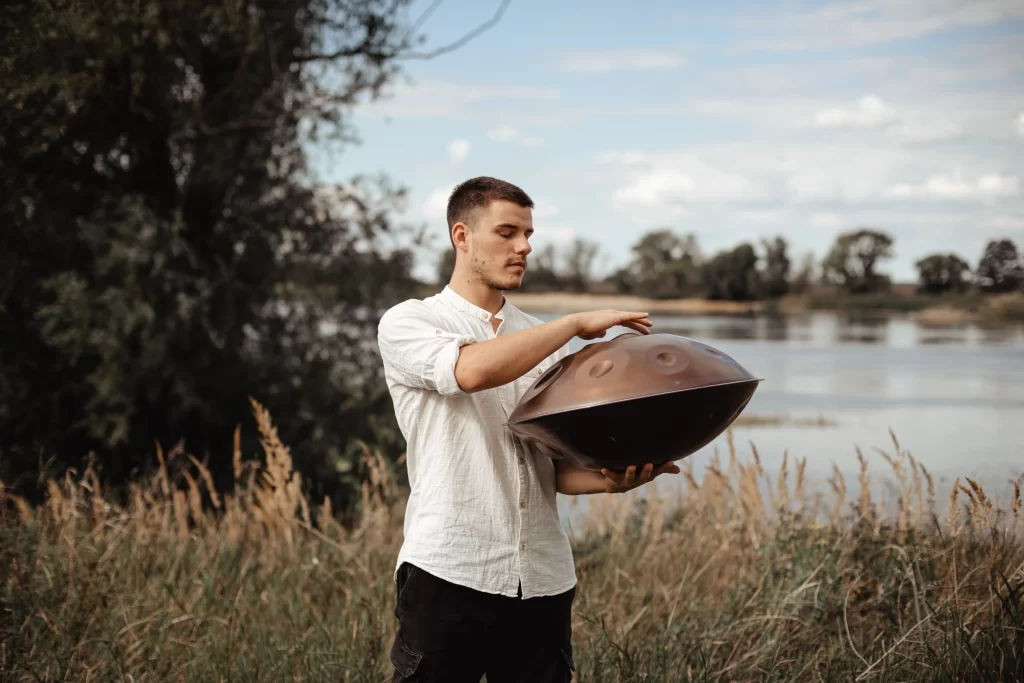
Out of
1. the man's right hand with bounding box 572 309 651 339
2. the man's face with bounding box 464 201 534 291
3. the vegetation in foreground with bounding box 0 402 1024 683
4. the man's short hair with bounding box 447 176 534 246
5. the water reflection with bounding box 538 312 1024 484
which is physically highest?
the man's short hair with bounding box 447 176 534 246

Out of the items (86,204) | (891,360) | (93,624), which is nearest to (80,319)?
(86,204)

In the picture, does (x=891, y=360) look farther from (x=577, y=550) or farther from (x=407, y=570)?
(x=407, y=570)

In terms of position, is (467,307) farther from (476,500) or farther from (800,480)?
(800,480)

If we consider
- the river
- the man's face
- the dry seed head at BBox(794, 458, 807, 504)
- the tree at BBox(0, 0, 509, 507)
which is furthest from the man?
the tree at BBox(0, 0, 509, 507)

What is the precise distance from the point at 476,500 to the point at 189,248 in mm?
7576

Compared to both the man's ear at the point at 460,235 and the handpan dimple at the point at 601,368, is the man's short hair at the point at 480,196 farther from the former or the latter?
the handpan dimple at the point at 601,368

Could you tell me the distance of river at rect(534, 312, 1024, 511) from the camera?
10.8 meters

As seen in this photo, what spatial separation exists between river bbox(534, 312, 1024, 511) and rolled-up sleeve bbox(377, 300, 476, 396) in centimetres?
88

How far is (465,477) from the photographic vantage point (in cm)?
269

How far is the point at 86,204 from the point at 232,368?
6.86 ft

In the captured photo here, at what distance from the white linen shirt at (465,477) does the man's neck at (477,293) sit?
19 mm

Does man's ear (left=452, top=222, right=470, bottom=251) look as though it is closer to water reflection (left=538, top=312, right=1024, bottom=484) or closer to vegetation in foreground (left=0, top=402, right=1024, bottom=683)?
water reflection (left=538, top=312, right=1024, bottom=484)

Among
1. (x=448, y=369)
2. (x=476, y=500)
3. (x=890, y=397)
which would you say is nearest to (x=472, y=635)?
(x=476, y=500)

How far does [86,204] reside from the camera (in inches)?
364
